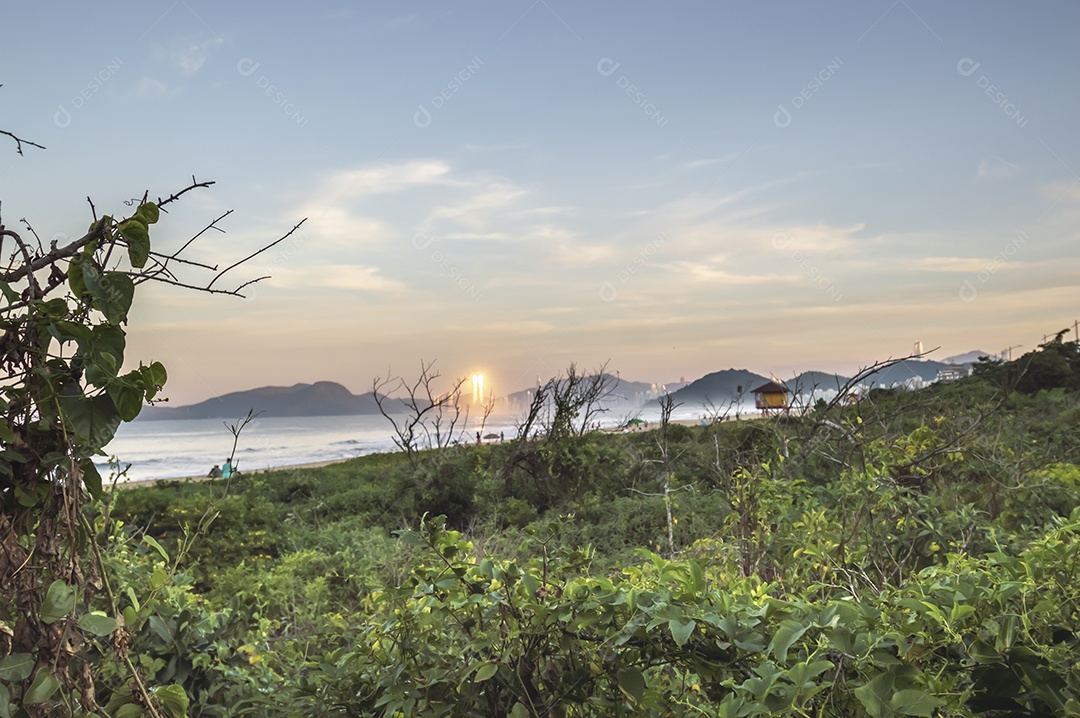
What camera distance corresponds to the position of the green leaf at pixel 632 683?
170 cm

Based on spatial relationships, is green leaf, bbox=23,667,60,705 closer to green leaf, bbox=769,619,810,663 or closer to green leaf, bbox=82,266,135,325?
green leaf, bbox=82,266,135,325

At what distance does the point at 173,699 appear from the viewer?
151 centimetres

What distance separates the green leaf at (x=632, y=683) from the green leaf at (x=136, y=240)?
1.29m

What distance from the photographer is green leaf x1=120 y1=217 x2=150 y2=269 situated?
1308 millimetres

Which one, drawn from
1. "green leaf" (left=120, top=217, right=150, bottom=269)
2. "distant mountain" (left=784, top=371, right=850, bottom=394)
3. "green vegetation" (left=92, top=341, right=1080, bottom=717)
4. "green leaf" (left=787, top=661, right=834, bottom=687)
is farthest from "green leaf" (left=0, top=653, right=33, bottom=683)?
"distant mountain" (left=784, top=371, right=850, bottom=394)

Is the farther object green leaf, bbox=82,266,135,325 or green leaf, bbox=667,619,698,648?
green leaf, bbox=667,619,698,648

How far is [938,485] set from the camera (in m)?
5.90

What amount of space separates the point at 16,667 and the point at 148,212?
780 mm

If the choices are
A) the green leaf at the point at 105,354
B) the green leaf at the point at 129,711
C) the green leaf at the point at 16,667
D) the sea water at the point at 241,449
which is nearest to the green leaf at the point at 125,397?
the green leaf at the point at 105,354

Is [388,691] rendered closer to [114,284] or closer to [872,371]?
[114,284]

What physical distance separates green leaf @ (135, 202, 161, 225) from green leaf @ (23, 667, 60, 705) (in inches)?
30.3

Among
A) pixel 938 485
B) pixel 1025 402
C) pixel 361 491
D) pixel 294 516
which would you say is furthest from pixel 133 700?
pixel 1025 402

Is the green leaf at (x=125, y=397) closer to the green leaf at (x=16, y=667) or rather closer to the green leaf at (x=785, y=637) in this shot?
the green leaf at (x=16, y=667)

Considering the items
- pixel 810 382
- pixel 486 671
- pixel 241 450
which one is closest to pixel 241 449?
pixel 241 450
